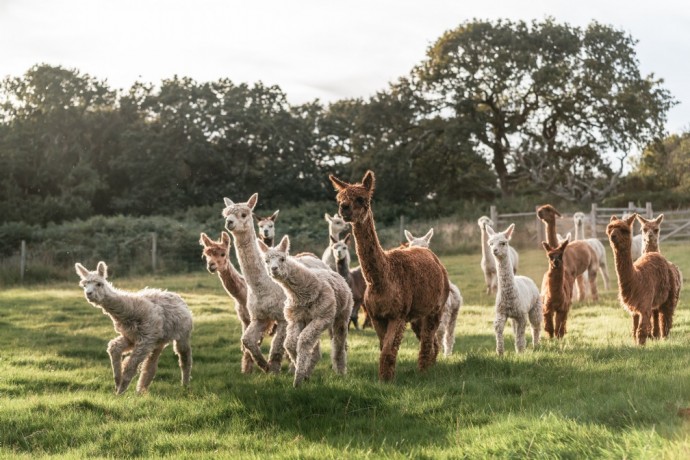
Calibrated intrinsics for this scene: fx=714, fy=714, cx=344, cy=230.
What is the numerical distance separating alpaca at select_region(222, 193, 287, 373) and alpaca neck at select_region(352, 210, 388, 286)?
1.66m

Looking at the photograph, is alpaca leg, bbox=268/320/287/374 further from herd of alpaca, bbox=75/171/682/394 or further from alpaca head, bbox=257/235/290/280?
alpaca head, bbox=257/235/290/280

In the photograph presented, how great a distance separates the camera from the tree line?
38000mm

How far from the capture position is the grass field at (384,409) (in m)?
4.98

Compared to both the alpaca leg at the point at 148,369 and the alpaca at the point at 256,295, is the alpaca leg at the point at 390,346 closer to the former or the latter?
the alpaca at the point at 256,295

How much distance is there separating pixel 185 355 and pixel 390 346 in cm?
278

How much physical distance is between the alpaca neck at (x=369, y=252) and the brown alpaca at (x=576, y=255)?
4.21 metres

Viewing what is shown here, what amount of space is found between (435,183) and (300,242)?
43.4ft

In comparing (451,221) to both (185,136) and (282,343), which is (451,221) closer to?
(185,136)

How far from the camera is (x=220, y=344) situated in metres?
11.9

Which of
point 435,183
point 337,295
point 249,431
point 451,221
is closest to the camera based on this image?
point 249,431

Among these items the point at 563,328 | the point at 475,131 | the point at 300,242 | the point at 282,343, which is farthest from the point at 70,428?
the point at 475,131

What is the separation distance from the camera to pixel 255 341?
807cm

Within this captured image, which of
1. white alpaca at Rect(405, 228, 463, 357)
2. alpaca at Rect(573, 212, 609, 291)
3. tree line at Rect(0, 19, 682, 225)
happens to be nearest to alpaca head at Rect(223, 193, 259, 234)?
white alpaca at Rect(405, 228, 463, 357)

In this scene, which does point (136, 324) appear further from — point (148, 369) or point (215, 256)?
point (215, 256)
